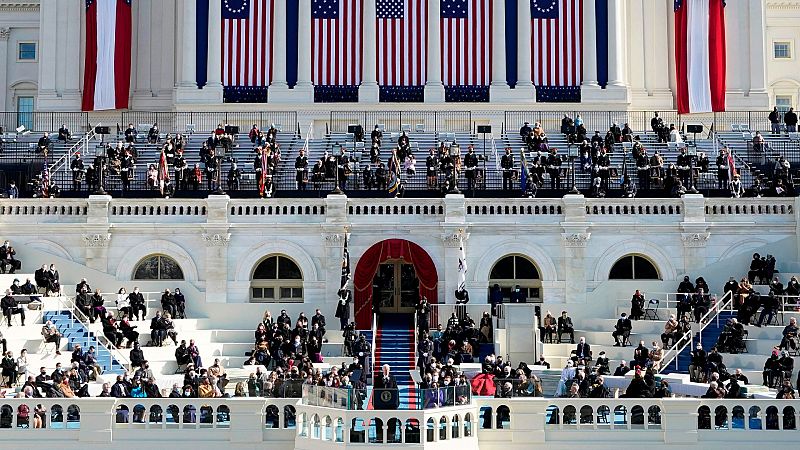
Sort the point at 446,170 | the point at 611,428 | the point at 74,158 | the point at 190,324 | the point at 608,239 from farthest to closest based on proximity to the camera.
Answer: the point at 74,158 < the point at 446,170 < the point at 608,239 < the point at 190,324 < the point at 611,428

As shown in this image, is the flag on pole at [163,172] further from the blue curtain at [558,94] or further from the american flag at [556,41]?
the american flag at [556,41]

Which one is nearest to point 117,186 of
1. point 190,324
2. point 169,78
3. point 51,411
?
point 190,324

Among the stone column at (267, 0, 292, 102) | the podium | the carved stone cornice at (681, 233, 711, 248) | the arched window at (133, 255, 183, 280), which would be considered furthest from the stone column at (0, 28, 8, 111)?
the podium

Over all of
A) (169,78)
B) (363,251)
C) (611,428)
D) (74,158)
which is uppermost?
(169,78)

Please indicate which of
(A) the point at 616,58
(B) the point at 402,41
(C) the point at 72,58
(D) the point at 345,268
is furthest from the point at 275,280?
(C) the point at 72,58

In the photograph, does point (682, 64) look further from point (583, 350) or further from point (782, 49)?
point (583, 350)

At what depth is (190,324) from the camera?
187 feet

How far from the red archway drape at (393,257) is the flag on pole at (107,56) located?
28855mm

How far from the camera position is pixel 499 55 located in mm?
82125

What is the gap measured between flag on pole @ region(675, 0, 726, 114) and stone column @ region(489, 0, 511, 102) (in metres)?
9.75

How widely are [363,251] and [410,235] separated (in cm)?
202

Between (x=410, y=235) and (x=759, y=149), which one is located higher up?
(x=759, y=149)

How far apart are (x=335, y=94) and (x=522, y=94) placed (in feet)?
33.6

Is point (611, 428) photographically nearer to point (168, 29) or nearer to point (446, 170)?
point (446, 170)
